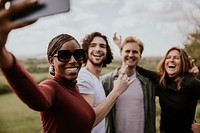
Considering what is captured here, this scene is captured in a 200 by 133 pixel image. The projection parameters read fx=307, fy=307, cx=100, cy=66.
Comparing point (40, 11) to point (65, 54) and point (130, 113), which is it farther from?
point (130, 113)

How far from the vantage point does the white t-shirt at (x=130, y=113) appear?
2172 mm

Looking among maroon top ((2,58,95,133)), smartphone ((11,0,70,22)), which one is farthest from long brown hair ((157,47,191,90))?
smartphone ((11,0,70,22))

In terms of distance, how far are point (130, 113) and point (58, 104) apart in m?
1.23

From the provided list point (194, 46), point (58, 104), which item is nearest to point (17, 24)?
point (58, 104)

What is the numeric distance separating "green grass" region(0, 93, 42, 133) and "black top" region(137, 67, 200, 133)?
2309mm

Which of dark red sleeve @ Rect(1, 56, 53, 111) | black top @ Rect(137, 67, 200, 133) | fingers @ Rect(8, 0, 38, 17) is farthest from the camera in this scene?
black top @ Rect(137, 67, 200, 133)

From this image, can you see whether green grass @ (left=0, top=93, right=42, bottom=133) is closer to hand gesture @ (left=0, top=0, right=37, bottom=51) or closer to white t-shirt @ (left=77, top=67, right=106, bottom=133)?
white t-shirt @ (left=77, top=67, right=106, bottom=133)

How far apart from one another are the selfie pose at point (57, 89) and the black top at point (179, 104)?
107 centimetres

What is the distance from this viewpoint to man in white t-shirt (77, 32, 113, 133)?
5.88 feet

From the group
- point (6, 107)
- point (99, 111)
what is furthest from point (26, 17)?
point (6, 107)

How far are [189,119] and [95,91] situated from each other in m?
0.74

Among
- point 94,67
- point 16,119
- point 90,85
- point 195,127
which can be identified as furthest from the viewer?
point 16,119

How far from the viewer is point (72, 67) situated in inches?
44.9

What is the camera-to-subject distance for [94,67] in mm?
2059
